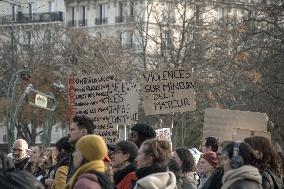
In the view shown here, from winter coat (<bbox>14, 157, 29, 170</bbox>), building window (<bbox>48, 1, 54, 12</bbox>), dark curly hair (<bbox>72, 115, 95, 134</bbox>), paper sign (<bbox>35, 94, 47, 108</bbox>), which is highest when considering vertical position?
building window (<bbox>48, 1, 54, 12</bbox>)

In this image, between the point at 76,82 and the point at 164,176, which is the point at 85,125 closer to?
the point at 164,176

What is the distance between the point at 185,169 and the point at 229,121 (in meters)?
4.53

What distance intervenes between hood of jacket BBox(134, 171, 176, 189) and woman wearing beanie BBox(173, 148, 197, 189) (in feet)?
5.48

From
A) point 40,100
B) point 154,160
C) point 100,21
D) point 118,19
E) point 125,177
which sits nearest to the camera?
point 154,160

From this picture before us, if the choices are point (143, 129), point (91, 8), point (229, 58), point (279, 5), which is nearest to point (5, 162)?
point (143, 129)

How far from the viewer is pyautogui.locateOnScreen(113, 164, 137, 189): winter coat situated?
9.07m

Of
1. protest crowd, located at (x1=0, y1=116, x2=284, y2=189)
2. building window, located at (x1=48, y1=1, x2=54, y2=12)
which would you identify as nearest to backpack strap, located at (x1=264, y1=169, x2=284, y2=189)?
protest crowd, located at (x1=0, y1=116, x2=284, y2=189)

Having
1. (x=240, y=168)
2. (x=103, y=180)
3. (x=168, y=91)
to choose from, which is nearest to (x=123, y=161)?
(x=240, y=168)

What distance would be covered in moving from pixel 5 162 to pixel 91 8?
253 ft

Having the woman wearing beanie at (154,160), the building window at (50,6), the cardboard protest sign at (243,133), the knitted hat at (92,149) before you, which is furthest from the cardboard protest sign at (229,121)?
the building window at (50,6)

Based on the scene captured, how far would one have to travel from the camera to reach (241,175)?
25.8 feet

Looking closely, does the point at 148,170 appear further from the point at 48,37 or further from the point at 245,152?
the point at 48,37

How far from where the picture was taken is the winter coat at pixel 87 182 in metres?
7.23

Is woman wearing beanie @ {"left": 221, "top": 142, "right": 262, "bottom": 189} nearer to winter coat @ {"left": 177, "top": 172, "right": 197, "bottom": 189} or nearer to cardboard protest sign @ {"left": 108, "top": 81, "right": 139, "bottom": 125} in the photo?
winter coat @ {"left": 177, "top": 172, "right": 197, "bottom": 189}
